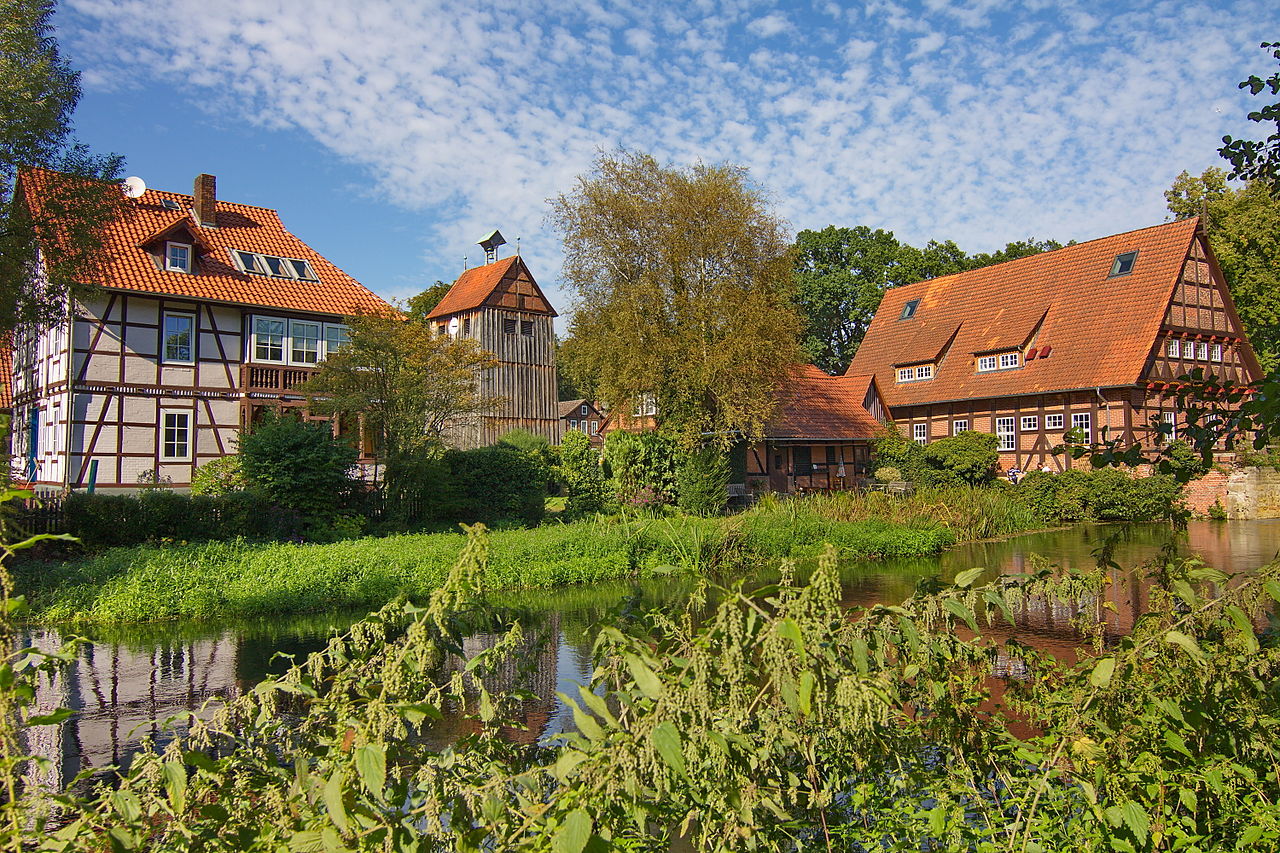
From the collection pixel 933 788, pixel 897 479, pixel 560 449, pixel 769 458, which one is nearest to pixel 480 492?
pixel 560 449

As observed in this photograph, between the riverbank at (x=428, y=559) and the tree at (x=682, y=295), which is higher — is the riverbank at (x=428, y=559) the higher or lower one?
the lower one

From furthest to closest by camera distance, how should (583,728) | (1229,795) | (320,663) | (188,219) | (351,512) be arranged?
(188,219)
(351,512)
(1229,795)
(320,663)
(583,728)

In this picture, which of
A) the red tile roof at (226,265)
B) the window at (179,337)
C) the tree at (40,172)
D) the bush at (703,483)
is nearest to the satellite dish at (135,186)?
the red tile roof at (226,265)

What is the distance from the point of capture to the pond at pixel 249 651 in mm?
7008

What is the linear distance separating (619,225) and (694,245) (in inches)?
80.8

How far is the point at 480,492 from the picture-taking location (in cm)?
2117

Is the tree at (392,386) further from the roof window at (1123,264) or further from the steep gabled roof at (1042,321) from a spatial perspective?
the roof window at (1123,264)

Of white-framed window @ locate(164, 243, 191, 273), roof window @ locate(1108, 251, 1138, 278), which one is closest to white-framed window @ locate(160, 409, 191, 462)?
white-framed window @ locate(164, 243, 191, 273)

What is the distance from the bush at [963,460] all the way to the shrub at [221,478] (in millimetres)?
21319

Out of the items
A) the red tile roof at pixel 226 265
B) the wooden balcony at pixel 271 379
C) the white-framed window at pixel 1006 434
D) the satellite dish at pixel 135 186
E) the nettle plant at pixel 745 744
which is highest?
the satellite dish at pixel 135 186

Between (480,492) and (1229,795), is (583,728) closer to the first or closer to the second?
(1229,795)

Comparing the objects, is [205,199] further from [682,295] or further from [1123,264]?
[1123,264]

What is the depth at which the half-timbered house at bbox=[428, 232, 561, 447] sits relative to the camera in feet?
118

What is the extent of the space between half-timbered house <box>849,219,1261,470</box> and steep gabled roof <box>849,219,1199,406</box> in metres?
0.05
